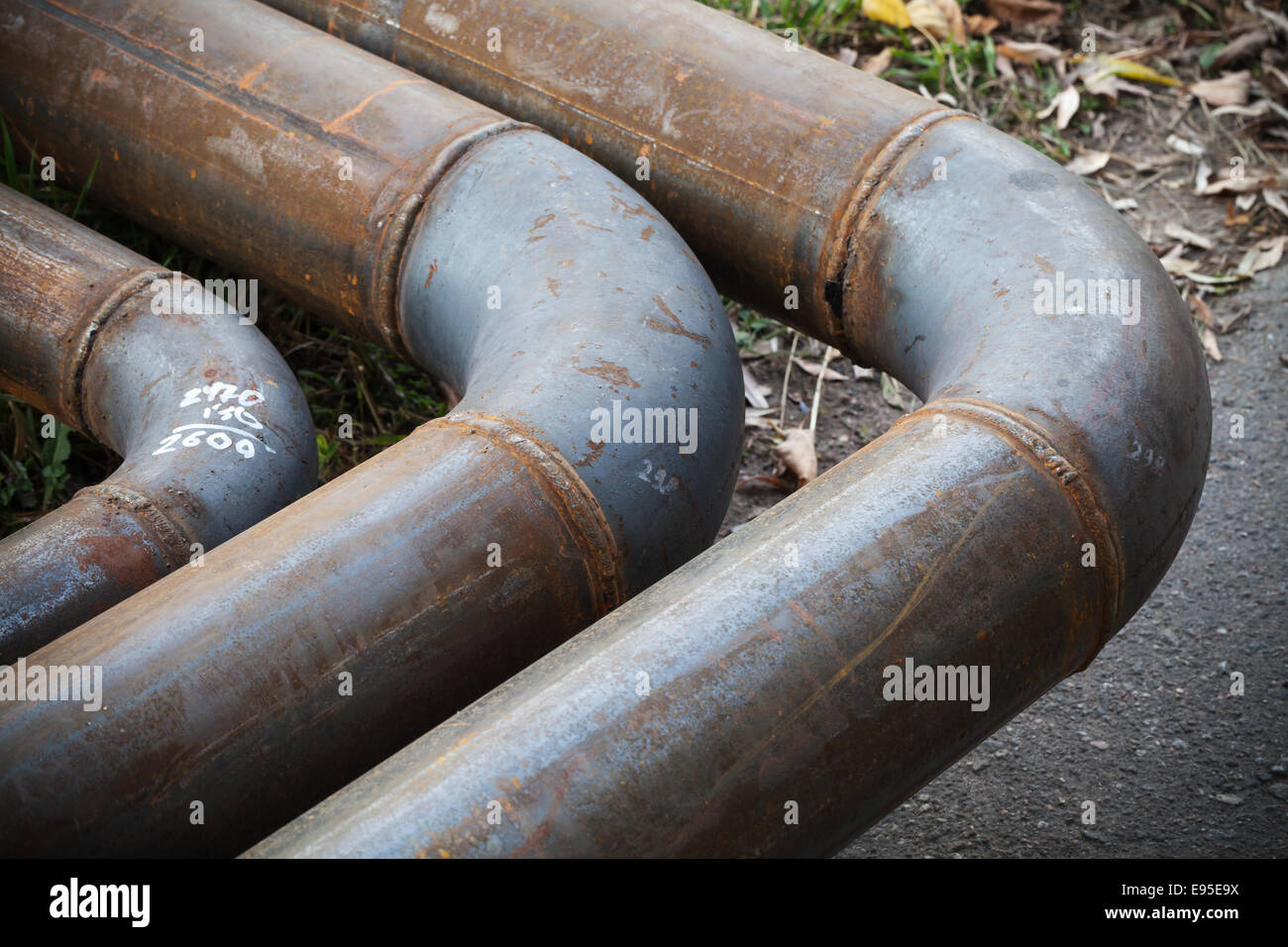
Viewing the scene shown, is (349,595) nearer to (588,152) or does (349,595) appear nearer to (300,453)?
(300,453)

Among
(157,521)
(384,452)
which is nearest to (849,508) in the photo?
(384,452)

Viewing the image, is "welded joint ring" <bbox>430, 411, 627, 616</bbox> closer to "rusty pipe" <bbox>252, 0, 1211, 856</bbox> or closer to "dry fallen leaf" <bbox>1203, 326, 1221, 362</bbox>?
"rusty pipe" <bbox>252, 0, 1211, 856</bbox>

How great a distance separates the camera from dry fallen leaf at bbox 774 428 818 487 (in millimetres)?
3555

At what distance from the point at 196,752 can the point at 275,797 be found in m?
0.14

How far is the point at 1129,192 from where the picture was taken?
4504 mm

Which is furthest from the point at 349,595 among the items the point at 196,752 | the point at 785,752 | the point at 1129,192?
the point at 1129,192

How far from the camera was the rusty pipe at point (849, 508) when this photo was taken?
5.07 feet


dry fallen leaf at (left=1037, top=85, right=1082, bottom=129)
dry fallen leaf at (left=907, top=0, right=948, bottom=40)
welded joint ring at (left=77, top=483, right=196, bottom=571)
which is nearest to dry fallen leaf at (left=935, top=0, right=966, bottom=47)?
dry fallen leaf at (left=907, top=0, right=948, bottom=40)

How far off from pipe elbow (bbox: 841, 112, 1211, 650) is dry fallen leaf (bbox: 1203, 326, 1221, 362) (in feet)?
5.80

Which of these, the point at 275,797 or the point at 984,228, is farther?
the point at 984,228

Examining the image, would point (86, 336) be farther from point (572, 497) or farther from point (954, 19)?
point (954, 19)
